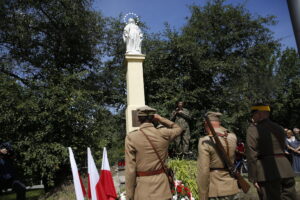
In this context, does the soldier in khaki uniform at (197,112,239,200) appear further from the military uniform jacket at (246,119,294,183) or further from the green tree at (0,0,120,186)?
the green tree at (0,0,120,186)

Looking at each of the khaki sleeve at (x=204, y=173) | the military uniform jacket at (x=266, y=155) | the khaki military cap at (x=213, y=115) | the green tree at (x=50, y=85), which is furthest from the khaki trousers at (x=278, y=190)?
the green tree at (x=50, y=85)

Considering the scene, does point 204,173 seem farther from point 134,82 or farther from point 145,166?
point 134,82

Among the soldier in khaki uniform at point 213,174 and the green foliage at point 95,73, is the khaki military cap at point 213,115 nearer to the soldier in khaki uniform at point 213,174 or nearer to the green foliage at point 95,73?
the soldier in khaki uniform at point 213,174

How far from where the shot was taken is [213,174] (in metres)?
2.98

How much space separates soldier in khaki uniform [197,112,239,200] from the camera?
2877 millimetres

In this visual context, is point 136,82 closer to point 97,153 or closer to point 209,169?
point 97,153

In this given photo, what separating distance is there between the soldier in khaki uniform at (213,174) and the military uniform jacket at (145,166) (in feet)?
1.48

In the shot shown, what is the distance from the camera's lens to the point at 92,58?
14.1m

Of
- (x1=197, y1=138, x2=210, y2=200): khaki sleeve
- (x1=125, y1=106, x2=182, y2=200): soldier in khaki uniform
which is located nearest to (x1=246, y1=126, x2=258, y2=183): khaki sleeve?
(x1=197, y1=138, x2=210, y2=200): khaki sleeve

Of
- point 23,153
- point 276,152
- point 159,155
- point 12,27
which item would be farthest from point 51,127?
point 276,152

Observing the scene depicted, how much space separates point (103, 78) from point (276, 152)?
1227cm

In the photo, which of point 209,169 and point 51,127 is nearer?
point 209,169

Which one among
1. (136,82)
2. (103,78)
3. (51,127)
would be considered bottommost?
(51,127)

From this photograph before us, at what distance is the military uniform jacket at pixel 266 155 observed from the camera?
3.29 metres
